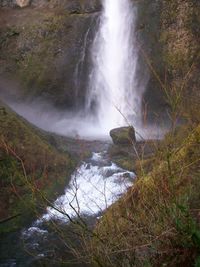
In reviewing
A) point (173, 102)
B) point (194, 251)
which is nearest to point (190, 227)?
point (194, 251)

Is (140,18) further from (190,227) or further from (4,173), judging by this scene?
(190,227)

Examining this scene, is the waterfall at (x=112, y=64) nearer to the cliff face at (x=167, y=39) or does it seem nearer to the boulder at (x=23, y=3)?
the cliff face at (x=167, y=39)

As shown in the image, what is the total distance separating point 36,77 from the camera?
2081cm

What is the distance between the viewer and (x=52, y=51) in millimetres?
20781

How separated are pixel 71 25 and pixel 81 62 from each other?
5.99ft

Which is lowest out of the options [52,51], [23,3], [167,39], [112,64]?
[112,64]

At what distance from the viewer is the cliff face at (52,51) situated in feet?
67.2

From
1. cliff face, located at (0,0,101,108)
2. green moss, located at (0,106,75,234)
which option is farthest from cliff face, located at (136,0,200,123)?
green moss, located at (0,106,75,234)

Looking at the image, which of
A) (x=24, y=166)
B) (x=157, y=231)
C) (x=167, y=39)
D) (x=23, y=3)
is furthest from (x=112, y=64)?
(x=157, y=231)

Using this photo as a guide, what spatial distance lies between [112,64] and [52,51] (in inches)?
108

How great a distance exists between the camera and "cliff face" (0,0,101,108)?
20.5m

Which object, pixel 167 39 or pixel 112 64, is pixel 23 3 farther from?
pixel 167 39

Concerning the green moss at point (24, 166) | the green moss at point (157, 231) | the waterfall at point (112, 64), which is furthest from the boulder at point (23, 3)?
the green moss at point (157, 231)

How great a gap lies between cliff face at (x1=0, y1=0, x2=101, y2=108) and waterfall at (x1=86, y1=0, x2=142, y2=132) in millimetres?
449
